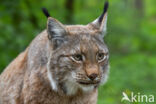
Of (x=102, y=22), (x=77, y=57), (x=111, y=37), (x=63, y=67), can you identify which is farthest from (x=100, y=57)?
(x=111, y=37)

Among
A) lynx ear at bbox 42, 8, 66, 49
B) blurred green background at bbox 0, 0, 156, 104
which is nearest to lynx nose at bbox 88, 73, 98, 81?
lynx ear at bbox 42, 8, 66, 49

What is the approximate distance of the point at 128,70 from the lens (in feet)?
41.8

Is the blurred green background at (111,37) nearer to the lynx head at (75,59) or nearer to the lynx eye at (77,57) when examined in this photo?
the lynx head at (75,59)

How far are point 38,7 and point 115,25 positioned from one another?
239 cm

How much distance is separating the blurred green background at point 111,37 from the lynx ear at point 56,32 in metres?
4.42

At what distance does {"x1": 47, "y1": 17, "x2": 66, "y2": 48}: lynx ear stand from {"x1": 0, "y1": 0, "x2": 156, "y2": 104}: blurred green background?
4421 millimetres

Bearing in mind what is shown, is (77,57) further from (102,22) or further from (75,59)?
(102,22)

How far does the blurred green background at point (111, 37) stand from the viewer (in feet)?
34.1

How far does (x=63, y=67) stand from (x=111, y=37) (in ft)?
25.7

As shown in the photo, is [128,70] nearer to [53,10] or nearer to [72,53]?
[53,10]

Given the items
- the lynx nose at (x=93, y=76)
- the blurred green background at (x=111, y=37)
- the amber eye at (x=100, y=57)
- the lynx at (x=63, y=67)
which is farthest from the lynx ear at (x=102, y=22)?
the blurred green background at (x=111, y=37)

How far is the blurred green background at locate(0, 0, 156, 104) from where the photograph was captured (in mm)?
10406

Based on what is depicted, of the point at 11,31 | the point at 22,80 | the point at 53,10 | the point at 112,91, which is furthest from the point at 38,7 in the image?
the point at 22,80

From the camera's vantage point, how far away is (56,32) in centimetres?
580
